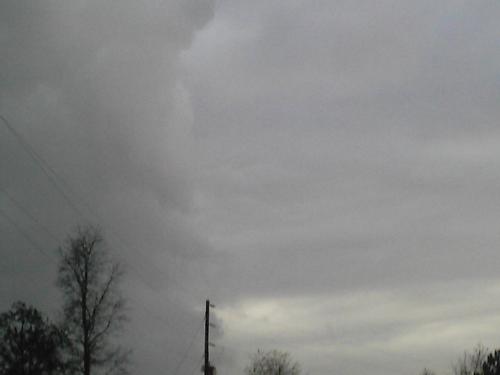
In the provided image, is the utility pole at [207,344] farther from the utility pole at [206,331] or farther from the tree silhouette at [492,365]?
the tree silhouette at [492,365]

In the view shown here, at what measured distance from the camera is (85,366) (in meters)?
43.8

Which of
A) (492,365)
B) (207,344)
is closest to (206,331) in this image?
(207,344)

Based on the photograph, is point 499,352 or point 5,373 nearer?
point 499,352

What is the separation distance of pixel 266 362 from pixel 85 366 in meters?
52.4

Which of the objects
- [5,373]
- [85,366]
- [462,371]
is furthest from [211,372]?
[462,371]

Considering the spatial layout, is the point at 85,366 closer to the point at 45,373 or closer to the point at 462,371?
the point at 45,373

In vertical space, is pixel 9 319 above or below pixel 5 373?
above

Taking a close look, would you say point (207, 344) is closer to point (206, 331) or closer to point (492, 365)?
point (206, 331)

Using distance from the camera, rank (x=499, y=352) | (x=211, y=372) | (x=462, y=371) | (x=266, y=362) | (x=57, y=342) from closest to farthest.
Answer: (x=499, y=352), (x=211, y=372), (x=57, y=342), (x=462, y=371), (x=266, y=362)

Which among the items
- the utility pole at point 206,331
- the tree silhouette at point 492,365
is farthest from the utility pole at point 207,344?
the tree silhouette at point 492,365

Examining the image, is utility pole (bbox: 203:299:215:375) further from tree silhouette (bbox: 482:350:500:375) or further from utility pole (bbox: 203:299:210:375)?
tree silhouette (bbox: 482:350:500:375)

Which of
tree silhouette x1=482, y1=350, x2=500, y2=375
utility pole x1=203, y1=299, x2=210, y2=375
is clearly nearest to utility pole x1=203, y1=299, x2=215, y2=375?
utility pole x1=203, y1=299, x2=210, y2=375

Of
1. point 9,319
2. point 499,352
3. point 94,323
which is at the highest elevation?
point 9,319

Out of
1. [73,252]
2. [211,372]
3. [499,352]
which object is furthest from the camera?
[211,372]
